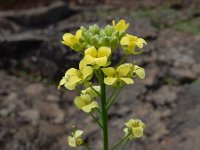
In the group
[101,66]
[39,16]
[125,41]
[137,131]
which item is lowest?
[137,131]

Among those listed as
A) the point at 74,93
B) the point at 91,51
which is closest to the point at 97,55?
the point at 91,51

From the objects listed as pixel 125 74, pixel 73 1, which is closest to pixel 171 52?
pixel 73 1

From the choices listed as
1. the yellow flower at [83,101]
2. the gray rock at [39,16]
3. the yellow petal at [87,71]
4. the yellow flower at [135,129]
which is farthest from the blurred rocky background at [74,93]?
the yellow petal at [87,71]

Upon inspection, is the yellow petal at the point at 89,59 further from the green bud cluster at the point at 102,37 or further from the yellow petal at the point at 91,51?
the green bud cluster at the point at 102,37

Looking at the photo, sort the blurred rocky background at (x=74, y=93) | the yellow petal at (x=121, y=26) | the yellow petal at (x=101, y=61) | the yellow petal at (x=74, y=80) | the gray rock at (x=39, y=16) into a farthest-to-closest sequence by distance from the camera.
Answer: the gray rock at (x=39, y=16) < the blurred rocky background at (x=74, y=93) < the yellow petal at (x=121, y=26) < the yellow petal at (x=74, y=80) < the yellow petal at (x=101, y=61)

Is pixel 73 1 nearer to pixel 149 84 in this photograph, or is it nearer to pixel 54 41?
pixel 54 41

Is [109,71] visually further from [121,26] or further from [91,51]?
[121,26]

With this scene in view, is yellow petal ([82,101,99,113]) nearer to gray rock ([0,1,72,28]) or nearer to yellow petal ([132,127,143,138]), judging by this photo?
yellow petal ([132,127,143,138])

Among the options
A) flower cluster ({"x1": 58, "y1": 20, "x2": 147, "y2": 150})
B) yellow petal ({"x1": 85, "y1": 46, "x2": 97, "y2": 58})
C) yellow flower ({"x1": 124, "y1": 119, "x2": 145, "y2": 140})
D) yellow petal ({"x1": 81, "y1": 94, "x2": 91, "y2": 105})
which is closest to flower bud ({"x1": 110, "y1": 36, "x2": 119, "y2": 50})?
flower cluster ({"x1": 58, "y1": 20, "x2": 147, "y2": 150})
